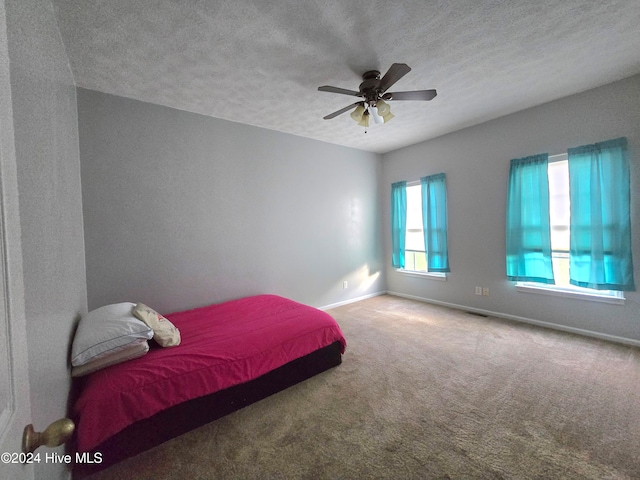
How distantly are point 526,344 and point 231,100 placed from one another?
13.7 ft

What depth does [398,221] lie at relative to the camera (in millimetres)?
4758

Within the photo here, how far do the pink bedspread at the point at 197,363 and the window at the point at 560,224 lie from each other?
286 cm

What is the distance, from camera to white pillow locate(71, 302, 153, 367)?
1.54m

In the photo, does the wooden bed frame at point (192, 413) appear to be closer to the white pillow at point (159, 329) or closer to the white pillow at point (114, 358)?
the white pillow at point (114, 358)

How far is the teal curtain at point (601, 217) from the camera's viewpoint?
8.58 feet

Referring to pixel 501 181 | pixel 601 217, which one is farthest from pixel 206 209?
pixel 601 217

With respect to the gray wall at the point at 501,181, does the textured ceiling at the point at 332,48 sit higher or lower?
higher

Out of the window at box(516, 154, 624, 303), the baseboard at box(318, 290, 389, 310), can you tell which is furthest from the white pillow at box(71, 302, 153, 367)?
the window at box(516, 154, 624, 303)

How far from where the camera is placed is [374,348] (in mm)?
2803

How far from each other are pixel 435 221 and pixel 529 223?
1.22 meters

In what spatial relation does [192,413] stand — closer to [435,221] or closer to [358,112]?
[358,112]

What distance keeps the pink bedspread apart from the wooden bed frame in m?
0.08

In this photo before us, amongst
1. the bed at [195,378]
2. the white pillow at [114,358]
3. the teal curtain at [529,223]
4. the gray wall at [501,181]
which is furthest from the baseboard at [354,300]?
the white pillow at [114,358]

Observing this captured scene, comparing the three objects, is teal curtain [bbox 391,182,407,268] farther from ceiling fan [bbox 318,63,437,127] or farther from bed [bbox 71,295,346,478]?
bed [bbox 71,295,346,478]
